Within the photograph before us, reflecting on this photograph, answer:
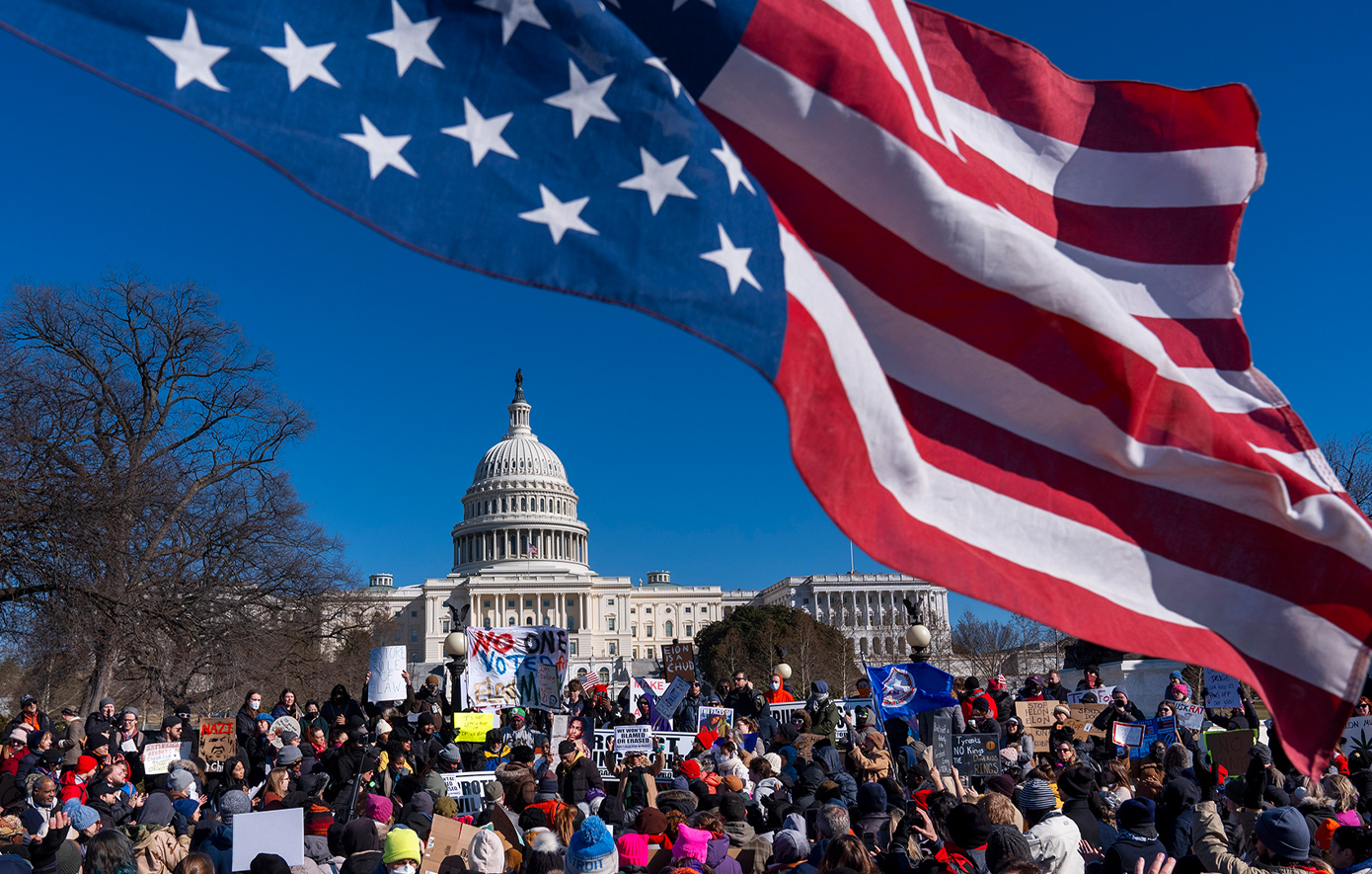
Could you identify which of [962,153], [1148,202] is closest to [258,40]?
[962,153]

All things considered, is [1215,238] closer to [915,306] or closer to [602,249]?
[915,306]

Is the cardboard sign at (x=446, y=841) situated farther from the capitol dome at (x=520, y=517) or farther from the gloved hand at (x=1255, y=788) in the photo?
the capitol dome at (x=520, y=517)

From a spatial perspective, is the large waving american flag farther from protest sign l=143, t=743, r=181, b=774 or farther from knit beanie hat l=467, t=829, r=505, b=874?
protest sign l=143, t=743, r=181, b=774

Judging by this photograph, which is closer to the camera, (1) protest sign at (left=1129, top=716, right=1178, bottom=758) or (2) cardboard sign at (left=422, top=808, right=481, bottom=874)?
(2) cardboard sign at (left=422, top=808, right=481, bottom=874)

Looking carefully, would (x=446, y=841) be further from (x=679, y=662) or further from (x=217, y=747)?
(x=679, y=662)

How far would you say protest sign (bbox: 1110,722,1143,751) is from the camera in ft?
41.3

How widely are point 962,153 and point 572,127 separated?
173 centimetres

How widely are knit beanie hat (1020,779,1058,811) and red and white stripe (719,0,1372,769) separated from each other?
2.13 m

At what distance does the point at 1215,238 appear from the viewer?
4715 mm

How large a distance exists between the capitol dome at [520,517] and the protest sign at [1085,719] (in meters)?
121

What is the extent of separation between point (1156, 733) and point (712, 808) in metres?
7.11

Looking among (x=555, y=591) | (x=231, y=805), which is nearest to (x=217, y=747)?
(x=231, y=805)

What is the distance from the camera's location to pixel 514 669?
630 inches

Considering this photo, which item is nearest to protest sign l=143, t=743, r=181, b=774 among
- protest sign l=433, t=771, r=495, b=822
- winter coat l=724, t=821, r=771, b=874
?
protest sign l=433, t=771, r=495, b=822
